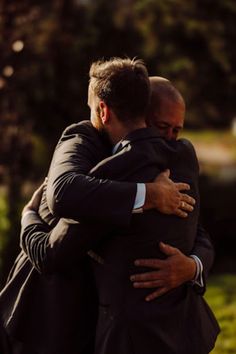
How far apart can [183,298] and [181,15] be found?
10.4m

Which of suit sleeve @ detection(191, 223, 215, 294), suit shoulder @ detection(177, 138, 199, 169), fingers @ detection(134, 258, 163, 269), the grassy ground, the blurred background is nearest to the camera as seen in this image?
fingers @ detection(134, 258, 163, 269)

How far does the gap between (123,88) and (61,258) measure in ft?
2.12

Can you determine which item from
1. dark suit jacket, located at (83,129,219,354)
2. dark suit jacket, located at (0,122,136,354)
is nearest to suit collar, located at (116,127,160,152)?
dark suit jacket, located at (83,129,219,354)

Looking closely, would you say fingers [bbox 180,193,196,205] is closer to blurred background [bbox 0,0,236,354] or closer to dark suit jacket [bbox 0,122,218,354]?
dark suit jacket [bbox 0,122,218,354]

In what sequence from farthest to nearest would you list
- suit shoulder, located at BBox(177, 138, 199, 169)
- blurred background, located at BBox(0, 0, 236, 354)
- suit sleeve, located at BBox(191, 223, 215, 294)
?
blurred background, located at BBox(0, 0, 236, 354) → suit sleeve, located at BBox(191, 223, 215, 294) → suit shoulder, located at BBox(177, 138, 199, 169)

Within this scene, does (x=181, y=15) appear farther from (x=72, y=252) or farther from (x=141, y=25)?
Result: (x=72, y=252)

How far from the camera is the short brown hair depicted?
2.48 m

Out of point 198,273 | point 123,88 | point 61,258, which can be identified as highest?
point 123,88

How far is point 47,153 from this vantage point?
1449 centimetres

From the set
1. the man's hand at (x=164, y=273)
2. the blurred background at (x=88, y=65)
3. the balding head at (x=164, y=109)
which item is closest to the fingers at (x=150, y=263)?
the man's hand at (x=164, y=273)

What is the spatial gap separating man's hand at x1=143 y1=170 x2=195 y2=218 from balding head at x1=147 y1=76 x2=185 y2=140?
0.90 feet

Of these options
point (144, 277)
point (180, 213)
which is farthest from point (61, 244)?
point (180, 213)

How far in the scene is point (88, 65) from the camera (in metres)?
12.1

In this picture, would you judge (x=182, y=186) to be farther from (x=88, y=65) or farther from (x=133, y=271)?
(x=88, y=65)
